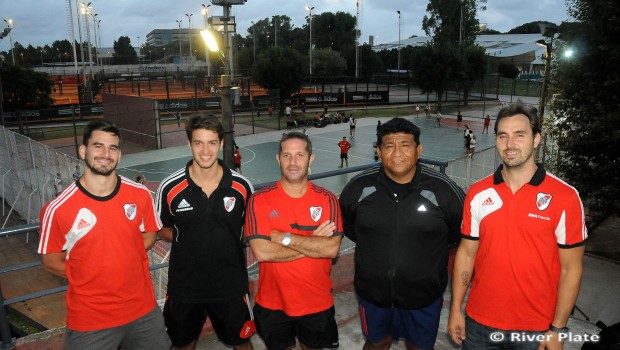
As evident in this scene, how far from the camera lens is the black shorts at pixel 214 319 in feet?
13.0

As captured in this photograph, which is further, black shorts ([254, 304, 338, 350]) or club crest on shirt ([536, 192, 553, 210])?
black shorts ([254, 304, 338, 350])

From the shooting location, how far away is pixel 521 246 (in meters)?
3.34

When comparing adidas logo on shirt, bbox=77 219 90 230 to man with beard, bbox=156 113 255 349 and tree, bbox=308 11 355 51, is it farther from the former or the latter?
tree, bbox=308 11 355 51

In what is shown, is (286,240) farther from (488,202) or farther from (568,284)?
(568,284)

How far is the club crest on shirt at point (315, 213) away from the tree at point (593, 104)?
10239mm

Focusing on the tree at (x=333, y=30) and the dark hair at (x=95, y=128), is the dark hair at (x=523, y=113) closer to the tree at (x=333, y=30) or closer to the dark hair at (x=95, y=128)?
the dark hair at (x=95, y=128)

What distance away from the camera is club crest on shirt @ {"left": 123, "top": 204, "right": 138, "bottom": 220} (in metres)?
3.64

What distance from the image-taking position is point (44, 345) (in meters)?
4.43

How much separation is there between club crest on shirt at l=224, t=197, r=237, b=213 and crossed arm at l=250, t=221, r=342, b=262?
368 millimetres

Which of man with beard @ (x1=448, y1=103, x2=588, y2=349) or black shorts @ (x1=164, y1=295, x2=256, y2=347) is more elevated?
man with beard @ (x1=448, y1=103, x2=588, y2=349)

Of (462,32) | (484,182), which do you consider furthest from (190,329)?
(462,32)

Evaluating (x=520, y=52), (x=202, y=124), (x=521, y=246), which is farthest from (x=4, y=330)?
(x=520, y=52)

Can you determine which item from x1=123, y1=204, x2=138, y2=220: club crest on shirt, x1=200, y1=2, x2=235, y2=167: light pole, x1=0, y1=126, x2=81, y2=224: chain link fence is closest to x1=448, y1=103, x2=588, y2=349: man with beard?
x1=123, y1=204, x2=138, y2=220: club crest on shirt

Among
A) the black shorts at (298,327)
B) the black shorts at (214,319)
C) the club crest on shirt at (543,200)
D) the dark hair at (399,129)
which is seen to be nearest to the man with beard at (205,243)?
the black shorts at (214,319)
